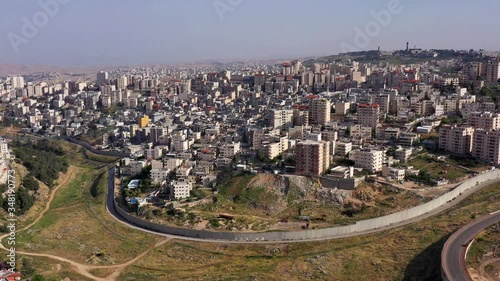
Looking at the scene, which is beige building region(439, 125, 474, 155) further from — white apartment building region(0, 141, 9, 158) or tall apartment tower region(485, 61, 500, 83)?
white apartment building region(0, 141, 9, 158)

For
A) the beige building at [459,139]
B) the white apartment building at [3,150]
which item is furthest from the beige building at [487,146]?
the white apartment building at [3,150]

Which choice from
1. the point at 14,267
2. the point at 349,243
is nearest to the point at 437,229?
the point at 349,243

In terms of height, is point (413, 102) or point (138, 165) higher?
point (413, 102)

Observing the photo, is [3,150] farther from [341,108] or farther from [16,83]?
[16,83]

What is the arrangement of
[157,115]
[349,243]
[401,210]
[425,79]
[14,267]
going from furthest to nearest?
[425,79], [157,115], [401,210], [349,243], [14,267]

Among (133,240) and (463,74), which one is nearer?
(133,240)

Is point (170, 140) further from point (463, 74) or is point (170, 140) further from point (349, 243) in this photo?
point (463, 74)

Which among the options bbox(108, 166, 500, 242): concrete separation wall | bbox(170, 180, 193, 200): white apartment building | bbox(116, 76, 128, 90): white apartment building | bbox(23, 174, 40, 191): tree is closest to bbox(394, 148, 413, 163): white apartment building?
bbox(108, 166, 500, 242): concrete separation wall
